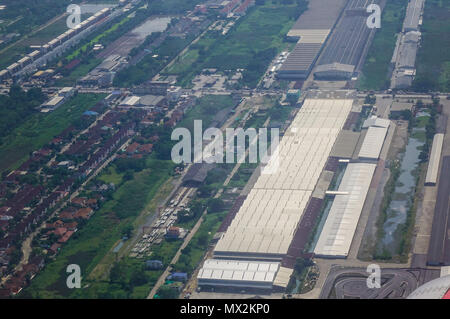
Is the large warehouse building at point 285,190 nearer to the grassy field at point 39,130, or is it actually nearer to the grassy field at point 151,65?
the grassy field at point 151,65

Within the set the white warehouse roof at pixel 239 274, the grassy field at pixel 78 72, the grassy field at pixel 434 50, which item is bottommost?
the grassy field at pixel 78 72

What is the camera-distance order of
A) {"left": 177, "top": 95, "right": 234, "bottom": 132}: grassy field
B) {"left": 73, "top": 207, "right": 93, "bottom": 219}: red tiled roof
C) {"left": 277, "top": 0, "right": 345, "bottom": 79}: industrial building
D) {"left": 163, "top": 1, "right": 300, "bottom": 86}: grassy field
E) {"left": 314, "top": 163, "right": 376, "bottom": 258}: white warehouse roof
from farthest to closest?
{"left": 163, "top": 1, "right": 300, "bottom": 86}: grassy field < {"left": 277, "top": 0, "right": 345, "bottom": 79}: industrial building < {"left": 177, "top": 95, "right": 234, "bottom": 132}: grassy field < {"left": 73, "top": 207, "right": 93, "bottom": 219}: red tiled roof < {"left": 314, "top": 163, "right": 376, "bottom": 258}: white warehouse roof

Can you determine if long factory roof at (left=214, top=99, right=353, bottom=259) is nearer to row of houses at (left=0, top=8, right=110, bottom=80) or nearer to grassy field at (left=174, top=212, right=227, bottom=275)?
grassy field at (left=174, top=212, right=227, bottom=275)

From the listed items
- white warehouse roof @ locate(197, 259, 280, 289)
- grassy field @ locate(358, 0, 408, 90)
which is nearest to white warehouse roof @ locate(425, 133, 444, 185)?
grassy field @ locate(358, 0, 408, 90)

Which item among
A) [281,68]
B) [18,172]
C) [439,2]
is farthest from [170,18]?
[18,172]

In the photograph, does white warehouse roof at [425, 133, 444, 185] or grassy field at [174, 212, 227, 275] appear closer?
grassy field at [174, 212, 227, 275]

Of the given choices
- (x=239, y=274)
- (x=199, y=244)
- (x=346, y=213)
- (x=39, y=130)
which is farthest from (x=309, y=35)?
(x=239, y=274)

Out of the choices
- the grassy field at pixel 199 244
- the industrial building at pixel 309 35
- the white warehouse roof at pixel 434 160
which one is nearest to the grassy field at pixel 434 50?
the industrial building at pixel 309 35
